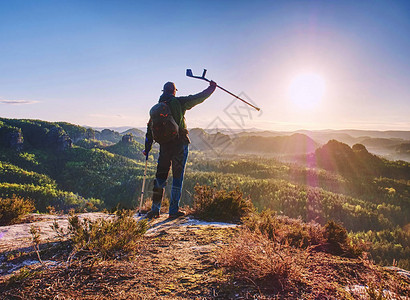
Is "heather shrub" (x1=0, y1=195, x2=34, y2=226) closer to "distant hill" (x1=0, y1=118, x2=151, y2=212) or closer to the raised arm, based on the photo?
the raised arm

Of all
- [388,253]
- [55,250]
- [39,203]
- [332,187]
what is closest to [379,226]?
[388,253]

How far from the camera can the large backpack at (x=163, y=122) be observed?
470cm

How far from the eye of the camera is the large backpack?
15.4 feet

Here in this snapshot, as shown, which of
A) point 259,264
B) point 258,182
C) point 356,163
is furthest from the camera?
point 356,163

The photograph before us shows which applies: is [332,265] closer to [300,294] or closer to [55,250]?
[300,294]

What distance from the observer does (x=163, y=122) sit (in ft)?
15.4

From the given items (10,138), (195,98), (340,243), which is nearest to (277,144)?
(195,98)

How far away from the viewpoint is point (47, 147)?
11000 cm

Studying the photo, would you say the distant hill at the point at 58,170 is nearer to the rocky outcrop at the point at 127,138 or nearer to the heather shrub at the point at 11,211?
the rocky outcrop at the point at 127,138

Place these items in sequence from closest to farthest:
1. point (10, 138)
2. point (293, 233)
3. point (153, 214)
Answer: point (293, 233) < point (153, 214) < point (10, 138)

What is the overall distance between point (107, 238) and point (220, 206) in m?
3.36

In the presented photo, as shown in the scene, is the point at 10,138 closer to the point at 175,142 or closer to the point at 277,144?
the point at 175,142

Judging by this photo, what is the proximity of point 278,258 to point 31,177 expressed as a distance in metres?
98.6

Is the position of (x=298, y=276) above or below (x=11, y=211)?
above
